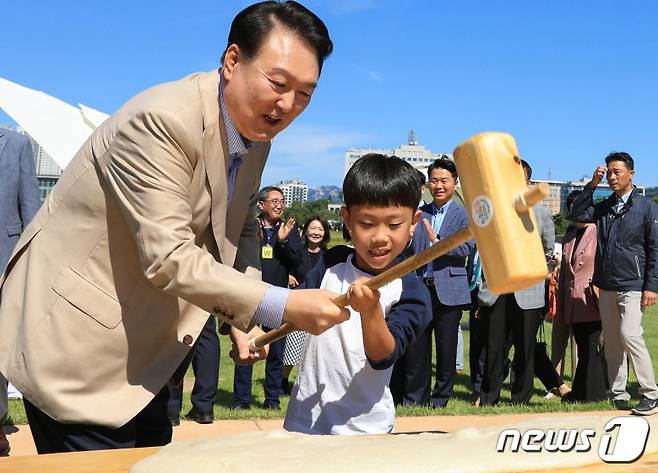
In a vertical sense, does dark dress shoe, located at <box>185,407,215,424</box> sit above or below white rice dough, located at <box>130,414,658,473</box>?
below

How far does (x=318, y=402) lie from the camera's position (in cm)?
232

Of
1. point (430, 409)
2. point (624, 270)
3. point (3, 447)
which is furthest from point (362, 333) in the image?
point (624, 270)

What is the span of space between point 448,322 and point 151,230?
4.43 m

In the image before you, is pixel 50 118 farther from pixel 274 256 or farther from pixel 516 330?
pixel 516 330

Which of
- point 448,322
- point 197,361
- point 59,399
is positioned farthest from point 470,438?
point 448,322

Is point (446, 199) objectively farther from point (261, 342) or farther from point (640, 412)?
point (261, 342)

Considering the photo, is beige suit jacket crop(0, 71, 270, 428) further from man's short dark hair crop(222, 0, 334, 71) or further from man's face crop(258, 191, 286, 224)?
man's face crop(258, 191, 286, 224)

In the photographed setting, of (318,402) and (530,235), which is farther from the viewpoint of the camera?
(318,402)

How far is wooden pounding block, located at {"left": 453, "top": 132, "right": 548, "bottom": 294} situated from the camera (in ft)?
5.32

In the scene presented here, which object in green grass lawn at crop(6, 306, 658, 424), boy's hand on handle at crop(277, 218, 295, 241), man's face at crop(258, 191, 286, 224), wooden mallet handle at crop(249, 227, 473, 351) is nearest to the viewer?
wooden mallet handle at crop(249, 227, 473, 351)

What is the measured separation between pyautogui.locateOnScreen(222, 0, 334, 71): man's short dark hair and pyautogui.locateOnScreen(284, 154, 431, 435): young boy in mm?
437

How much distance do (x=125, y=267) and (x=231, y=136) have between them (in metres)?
0.49

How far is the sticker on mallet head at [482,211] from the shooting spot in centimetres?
168

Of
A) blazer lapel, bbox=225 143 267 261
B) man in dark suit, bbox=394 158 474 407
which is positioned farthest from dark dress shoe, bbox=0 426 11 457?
man in dark suit, bbox=394 158 474 407
